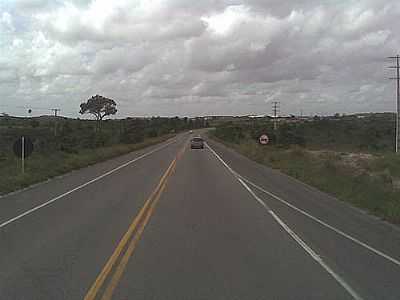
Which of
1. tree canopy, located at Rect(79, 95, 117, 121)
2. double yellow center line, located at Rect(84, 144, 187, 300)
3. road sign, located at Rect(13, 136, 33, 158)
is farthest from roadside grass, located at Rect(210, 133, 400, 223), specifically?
tree canopy, located at Rect(79, 95, 117, 121)

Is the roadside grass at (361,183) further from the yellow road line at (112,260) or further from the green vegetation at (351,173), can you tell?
the yellow road line at (112,260)

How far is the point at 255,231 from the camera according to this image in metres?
11.2

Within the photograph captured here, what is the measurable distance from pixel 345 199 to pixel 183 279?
1173 centimetres

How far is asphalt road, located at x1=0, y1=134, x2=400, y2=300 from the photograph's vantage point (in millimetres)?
6715

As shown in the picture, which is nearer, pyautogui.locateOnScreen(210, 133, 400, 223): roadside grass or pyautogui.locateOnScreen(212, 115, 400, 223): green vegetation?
pyautogui.locateOnScreen(210, 133, 400, 223): roadside grass

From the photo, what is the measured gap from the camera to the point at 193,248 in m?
9.26

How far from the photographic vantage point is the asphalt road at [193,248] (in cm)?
671

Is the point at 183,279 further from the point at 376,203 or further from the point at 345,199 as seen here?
the point at 345,199

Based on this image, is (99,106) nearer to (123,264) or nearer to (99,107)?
(99,107)

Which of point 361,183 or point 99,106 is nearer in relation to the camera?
point 361,183

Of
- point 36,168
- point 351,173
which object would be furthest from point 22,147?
point 351,173

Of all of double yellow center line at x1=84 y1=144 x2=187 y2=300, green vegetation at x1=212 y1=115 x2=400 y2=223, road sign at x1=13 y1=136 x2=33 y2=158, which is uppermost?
road sign at x1=13 y1=136 x2=33 y2=158

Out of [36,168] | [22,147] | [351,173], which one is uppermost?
[22,147]

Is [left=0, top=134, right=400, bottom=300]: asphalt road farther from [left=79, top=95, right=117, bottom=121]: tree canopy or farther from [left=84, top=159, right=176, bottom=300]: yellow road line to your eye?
[left=79, top=95, right=117, bottom=121]: tree canopy
